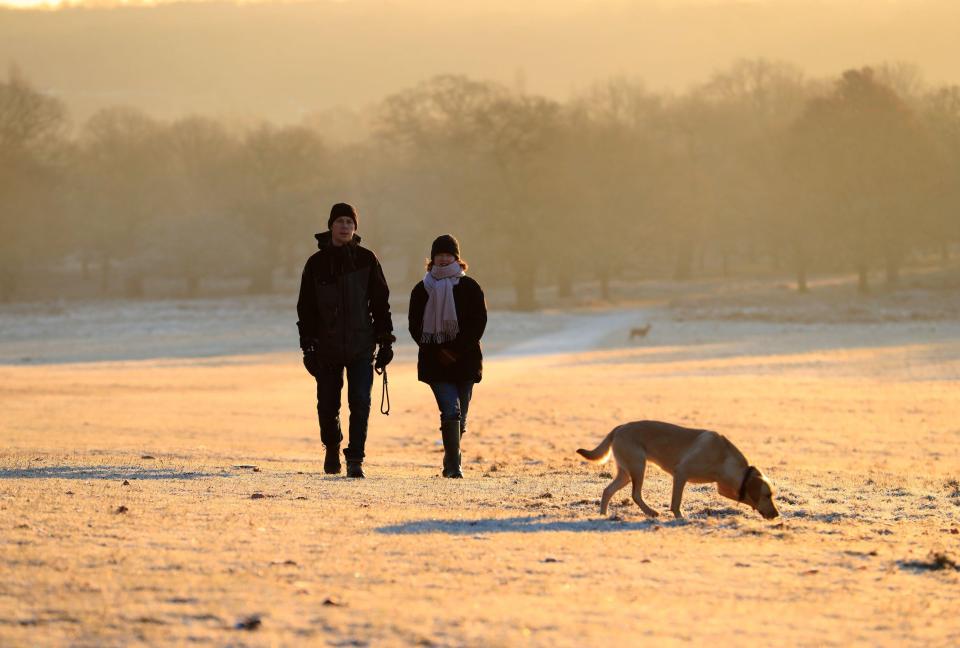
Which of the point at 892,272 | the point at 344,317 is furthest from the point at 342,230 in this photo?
Answer: the point at 892,272

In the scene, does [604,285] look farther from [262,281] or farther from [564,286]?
[262,281]

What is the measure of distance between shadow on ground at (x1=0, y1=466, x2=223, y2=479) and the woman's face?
247 centimetres

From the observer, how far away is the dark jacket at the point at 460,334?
11219 mm

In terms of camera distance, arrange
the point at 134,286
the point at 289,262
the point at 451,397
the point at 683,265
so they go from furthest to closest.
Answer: the point at 289,262
the point at 683,265
the point at 134,286
the point at 451,397

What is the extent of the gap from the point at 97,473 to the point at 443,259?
10.8 feet

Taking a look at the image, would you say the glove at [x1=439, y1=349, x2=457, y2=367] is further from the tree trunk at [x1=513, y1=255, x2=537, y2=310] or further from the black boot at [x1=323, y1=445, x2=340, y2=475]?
the tree trunk at [x1=513, y1=255, x2=537, y2=310]

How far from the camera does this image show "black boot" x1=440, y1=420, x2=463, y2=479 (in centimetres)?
1138

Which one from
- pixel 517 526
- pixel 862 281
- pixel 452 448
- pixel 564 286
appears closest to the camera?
pixel 517 526

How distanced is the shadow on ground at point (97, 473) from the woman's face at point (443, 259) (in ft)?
8.09

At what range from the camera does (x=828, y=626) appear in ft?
19.8

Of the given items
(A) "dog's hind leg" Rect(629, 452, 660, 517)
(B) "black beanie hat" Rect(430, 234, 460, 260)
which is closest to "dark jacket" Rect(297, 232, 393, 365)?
(B) "black beanie hat" Rect(430, 234, 460, 260)

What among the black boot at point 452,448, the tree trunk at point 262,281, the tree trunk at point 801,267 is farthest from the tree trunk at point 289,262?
the black boot at point 452,448

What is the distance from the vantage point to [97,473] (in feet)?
35.4

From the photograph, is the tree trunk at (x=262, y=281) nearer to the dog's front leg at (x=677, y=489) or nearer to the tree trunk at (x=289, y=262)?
the tree trunk at (x=289, y=262)
